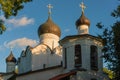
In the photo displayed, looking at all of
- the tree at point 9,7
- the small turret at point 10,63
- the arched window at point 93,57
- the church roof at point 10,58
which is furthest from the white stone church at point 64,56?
the tree at point 9,7

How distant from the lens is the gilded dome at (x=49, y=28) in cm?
3459

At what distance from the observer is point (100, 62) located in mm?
27844

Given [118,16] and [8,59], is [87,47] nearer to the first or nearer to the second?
[118,16]

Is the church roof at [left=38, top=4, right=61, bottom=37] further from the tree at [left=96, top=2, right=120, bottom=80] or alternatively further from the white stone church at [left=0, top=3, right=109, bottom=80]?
the tree at [left=96, top=2, right=120, bottom=80]

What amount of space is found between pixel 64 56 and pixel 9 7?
41.6ft

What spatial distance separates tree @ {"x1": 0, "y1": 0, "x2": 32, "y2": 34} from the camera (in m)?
16.2

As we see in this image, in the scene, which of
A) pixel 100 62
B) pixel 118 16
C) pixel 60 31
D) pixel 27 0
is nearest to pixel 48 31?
pixel 60 31

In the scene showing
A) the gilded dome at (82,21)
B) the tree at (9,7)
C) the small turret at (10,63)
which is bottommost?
the small turret at (10,63)

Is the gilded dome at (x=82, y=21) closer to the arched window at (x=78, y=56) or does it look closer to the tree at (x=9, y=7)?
the arched window at (x=78, y=56)

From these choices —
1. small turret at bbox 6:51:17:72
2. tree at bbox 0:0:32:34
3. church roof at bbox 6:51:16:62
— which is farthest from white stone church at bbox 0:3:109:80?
tree at bbox 0:0:32:34

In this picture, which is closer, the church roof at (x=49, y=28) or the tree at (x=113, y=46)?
the tree at (x=113, y=46)

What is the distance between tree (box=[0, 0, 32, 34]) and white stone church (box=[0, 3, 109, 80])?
978cm

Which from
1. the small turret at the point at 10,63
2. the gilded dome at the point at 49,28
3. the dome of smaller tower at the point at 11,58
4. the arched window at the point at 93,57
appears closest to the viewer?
the arched window at the point at 93,57

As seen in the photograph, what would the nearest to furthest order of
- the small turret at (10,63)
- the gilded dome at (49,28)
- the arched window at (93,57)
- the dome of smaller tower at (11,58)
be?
the arched window at (93,57) < the gilded dome at (49,28) < the small turret at (10,63) < the dome of smaller tower at (11,58)
